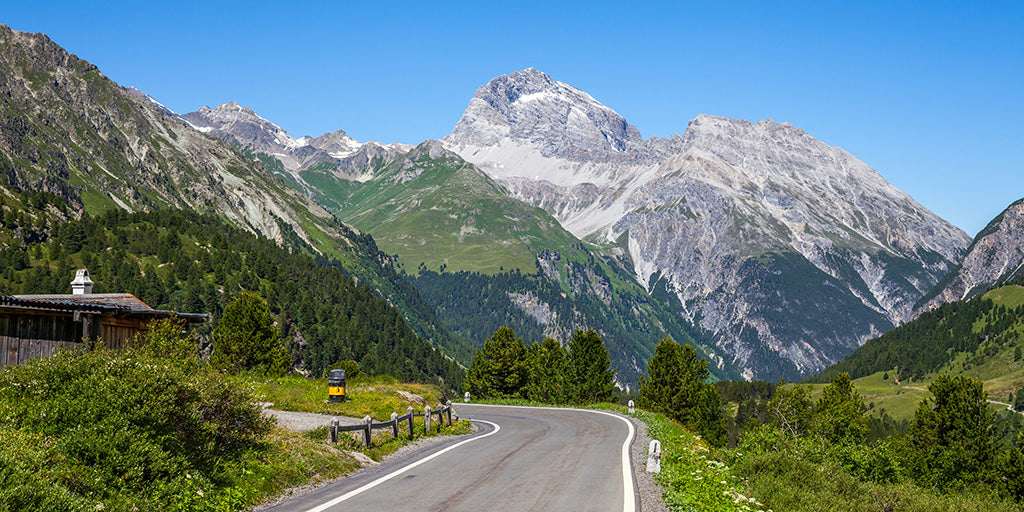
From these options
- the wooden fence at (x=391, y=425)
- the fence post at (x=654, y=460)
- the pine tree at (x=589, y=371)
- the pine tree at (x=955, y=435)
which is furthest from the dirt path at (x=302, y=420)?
the pine tree at (x=955, y=435)

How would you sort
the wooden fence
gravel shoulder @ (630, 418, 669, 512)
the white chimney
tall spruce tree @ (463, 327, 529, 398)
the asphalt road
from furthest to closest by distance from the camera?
1. tall spruce tree @ (463, 327, 529, 398)
2. the white chimney
3. the wooden fence
4. gravel shoulder @ (630, 418, 669, 512)
5. the asphalt road

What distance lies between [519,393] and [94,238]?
15179 centimetres

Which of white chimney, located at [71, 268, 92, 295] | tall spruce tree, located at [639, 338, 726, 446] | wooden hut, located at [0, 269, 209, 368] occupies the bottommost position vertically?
tall spruce tree, located at [639, 338, 726, 446]

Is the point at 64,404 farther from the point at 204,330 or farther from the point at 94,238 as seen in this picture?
the point at 94,238

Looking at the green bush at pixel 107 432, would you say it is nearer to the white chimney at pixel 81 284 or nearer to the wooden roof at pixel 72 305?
the wooden roof at pixel 72 305

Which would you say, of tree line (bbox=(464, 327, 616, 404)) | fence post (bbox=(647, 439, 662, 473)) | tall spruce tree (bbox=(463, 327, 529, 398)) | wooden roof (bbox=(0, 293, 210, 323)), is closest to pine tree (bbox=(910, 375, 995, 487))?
tree line (bbox=(464, 327, 616, 404))

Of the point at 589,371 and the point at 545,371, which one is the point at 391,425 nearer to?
the point at 589,371


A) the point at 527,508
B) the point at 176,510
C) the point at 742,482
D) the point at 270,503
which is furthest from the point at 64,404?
the point at 742,482

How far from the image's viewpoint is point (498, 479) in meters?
21.0

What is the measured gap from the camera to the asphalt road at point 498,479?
56.4 feet

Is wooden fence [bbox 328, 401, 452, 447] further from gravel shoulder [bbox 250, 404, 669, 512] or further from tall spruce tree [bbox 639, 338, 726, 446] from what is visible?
tall spruce tree [bbox 639, 338, 726, 446]

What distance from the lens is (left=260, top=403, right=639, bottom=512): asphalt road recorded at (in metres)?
17.2

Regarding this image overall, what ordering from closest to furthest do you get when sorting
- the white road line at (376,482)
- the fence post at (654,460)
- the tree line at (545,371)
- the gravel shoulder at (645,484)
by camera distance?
the white road line at (376,482), the gravel shoulder at (645,484), the fence post at (654,460), the tree line at (545,371)

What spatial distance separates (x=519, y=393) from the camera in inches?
3494
